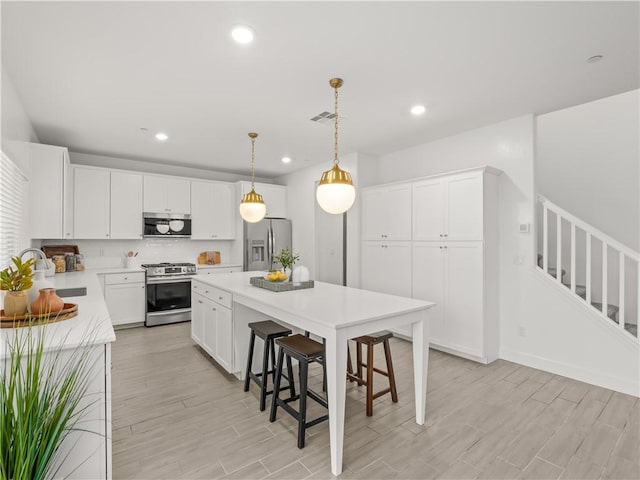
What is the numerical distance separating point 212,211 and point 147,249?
1217 mm

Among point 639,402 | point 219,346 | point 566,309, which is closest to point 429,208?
point 566,309

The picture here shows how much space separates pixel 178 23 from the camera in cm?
201

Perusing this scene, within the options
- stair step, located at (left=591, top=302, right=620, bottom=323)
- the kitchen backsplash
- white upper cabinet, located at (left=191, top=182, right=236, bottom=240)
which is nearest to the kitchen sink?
the kitchen backsplash

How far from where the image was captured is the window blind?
2604 mm

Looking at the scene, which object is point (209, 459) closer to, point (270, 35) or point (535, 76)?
point (270, 35)

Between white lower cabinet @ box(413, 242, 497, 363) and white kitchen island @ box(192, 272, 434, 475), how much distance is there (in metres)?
1.41

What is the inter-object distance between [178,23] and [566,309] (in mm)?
3988

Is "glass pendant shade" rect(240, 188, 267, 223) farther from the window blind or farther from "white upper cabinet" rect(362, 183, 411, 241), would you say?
the window blind

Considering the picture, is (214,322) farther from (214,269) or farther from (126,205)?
(126,205)

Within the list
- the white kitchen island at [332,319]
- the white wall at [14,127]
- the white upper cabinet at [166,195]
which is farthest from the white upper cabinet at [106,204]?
the white kitchen island at [332,319]

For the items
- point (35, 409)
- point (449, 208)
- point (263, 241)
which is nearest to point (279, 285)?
point (35, 409)

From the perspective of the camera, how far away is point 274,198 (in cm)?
640

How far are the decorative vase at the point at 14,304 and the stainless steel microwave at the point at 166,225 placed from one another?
12.2ft

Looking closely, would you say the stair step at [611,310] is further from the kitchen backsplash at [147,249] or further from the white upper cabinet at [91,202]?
the white upper cabinet at [91,202]
